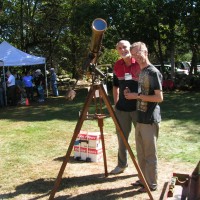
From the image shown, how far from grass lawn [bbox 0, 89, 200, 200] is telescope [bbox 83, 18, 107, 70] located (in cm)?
168

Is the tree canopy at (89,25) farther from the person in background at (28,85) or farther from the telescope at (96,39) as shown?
the telescope at (96,39)

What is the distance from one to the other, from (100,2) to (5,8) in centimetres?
907

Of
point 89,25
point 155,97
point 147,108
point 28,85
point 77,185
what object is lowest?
point 77,185

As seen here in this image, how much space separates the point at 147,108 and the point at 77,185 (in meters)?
1.49

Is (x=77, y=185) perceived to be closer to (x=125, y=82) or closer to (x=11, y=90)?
(x=125, y=82)

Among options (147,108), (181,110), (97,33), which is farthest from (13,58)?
(97,33)

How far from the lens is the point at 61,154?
612 centimetres

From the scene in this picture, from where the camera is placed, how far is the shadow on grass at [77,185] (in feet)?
14.2

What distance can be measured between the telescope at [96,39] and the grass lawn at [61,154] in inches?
66.3

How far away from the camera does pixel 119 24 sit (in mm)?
16953

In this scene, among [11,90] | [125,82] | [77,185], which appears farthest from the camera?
[11,90]

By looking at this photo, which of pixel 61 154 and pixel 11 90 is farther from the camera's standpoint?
pixel 11 90

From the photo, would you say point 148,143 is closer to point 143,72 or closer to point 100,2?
point 143,72

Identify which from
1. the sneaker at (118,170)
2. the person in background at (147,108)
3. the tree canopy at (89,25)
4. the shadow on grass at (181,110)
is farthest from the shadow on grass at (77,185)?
the tree canopy at (89,25)
